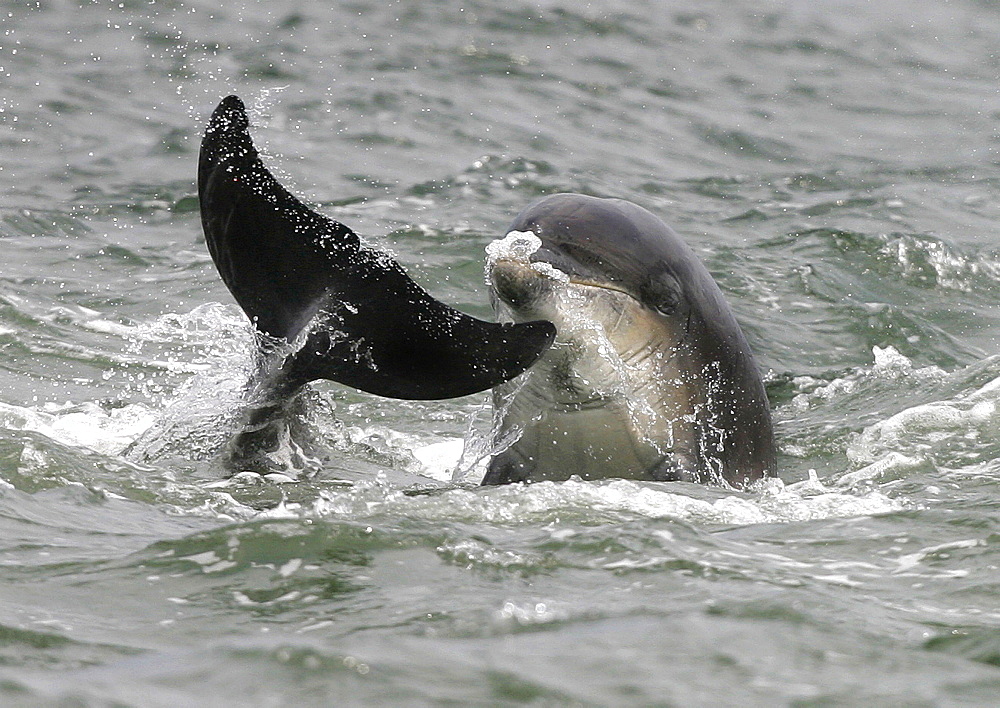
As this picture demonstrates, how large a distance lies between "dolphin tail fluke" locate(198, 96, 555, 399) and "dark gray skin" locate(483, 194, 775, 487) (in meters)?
0.57

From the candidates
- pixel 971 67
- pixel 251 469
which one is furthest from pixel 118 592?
pixel 971 67

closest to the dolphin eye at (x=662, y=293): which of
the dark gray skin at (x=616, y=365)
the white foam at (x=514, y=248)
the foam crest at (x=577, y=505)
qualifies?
the dark gray skin at (x=616, y=365)

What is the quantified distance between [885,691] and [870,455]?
11.2 feet

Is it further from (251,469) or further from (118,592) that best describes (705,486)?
(118,592)

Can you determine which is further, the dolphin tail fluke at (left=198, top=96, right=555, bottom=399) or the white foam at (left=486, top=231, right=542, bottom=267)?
the white foam at (left=486, top=231, right=542, bottom=267)

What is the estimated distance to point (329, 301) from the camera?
491 cm

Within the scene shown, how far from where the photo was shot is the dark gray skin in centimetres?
548

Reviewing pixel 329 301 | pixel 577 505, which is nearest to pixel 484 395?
pixel 577 505

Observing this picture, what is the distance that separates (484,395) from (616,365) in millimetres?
2617

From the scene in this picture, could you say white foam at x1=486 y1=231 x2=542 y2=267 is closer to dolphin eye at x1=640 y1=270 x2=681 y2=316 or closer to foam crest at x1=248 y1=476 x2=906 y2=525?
dolphin eye at x1=640 y1=270 x2=681 y2=316

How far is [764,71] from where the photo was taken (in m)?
17.3

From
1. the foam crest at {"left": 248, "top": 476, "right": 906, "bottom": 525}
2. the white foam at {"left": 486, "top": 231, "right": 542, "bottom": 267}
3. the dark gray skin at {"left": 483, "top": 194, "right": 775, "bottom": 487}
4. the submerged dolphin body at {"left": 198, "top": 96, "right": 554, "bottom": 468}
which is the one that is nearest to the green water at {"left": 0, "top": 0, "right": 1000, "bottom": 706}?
the foam crest at {"left": 248, "top": 476, "right": 906, "bottom": 525}

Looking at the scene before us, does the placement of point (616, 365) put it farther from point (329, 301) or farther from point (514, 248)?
point (329, 301)

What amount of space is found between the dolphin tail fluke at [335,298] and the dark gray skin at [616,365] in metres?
0.57
